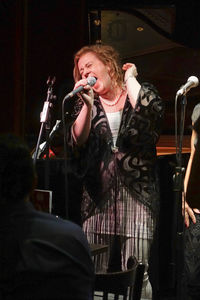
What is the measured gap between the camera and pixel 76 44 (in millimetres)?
3398

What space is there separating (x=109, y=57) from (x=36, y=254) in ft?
6.48

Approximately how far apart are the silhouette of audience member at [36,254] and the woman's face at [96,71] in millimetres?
1739

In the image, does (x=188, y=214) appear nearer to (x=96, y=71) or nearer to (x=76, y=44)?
(x=96, y=71)

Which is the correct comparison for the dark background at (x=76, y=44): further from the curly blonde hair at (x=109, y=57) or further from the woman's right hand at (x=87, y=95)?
the woman's right hand at (x=87, y=95)

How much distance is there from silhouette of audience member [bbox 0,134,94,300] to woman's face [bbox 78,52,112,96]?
1.74m

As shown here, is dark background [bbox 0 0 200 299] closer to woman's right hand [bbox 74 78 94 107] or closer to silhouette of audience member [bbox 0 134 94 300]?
woman's right hand [bbox 74 78 94 107]

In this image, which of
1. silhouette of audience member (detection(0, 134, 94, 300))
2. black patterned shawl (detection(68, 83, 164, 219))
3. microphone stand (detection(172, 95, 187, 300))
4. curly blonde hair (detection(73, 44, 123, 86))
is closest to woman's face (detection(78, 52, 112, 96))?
curly blonde hair (detection(73, 44, 123, 86))

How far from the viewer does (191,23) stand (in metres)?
3.19

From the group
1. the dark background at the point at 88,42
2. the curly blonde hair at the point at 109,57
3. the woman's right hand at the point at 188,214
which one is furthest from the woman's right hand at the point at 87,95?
the woman's right hand at the point at 188,214

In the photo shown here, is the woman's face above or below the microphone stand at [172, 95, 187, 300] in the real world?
above

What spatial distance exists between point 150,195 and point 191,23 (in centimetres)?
110

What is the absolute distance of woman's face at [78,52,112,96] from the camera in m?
3.07

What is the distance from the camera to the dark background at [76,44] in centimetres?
322

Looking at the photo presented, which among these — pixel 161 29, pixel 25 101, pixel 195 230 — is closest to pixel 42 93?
pixel 25 101
